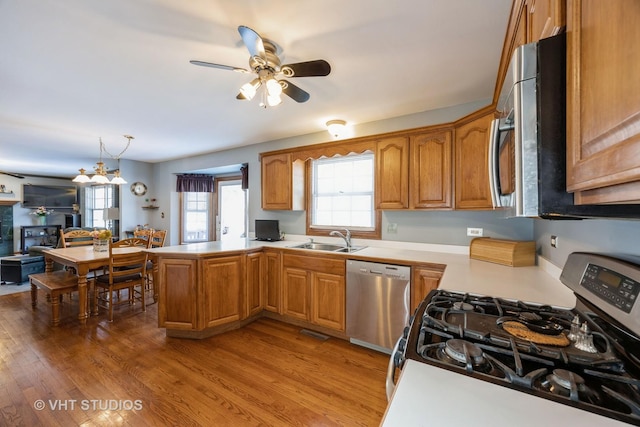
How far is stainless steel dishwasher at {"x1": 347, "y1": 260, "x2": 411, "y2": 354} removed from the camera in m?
2.35

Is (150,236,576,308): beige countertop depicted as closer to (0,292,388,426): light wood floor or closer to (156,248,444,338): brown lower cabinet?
(156,248,444,338): brown lower cabinet

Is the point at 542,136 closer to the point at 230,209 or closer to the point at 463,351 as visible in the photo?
the point at 463,351

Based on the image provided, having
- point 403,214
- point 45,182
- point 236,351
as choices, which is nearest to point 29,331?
point 236,351

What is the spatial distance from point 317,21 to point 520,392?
73.3 inches

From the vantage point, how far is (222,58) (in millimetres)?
1911

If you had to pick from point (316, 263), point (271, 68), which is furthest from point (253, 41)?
point (316, 263)

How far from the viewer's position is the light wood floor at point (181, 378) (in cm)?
172

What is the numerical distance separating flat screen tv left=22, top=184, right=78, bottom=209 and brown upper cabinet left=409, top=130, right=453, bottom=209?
10.1m

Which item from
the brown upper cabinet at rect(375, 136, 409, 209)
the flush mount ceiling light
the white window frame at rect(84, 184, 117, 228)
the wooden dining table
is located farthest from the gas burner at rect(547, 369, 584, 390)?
the white window frame at rect(84, 184, 117, 228)

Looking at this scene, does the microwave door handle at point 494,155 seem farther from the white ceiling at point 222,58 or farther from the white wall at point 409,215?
the white wall at point 409,215

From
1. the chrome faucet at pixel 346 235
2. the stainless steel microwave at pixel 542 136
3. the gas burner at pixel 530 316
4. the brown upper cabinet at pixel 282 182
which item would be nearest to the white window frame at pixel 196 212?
the brown upper cabinet at pixel 282 182

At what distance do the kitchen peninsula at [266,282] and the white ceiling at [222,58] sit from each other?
5.00 ft

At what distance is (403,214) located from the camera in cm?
300

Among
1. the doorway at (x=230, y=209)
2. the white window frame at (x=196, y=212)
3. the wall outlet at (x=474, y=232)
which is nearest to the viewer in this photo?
the wall outlet at (x=474, y=232)
